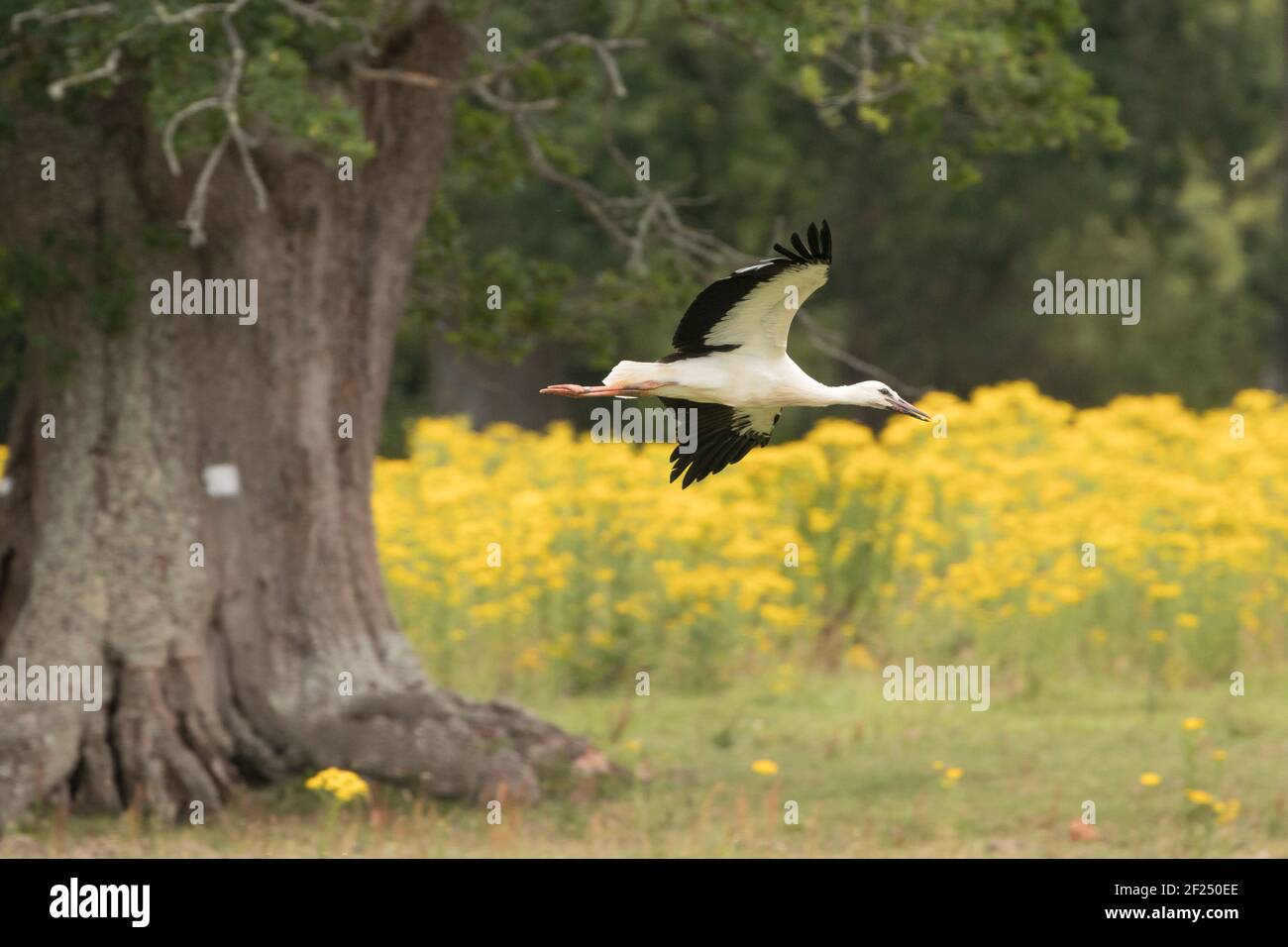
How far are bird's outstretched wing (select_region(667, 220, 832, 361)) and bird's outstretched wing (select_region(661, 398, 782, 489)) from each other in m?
0.71

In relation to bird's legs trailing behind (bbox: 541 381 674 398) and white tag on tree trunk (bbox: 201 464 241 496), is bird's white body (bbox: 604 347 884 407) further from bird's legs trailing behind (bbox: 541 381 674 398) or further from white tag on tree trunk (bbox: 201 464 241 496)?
white tag on tree trunk (bbox: 201 464 241 496)

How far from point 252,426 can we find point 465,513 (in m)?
3.45

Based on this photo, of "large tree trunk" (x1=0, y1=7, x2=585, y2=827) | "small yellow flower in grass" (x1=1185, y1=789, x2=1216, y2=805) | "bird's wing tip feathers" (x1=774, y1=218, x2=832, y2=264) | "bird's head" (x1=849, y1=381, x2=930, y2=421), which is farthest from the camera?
"large tree trunk" (x1=0, y1=7, x2=585, y2=827)

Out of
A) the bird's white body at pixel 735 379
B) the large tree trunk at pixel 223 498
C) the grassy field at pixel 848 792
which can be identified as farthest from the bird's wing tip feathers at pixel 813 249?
the large tree trunk at pixel 223 498

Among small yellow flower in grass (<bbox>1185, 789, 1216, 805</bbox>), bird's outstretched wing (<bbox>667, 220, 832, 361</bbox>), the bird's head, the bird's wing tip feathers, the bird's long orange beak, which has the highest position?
the bird's wing tip feathers

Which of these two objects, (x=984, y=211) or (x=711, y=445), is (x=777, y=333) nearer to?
(x=711, y=445)

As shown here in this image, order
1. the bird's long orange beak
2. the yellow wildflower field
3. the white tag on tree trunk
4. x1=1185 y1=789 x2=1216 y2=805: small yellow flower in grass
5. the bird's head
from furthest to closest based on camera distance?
the yellow wildflower field → the white tag on tree trunk → x1=1185 y1=789 x2=1216 y2=805: small yellow flower in grass → the bird's head → the bird's long orange beak

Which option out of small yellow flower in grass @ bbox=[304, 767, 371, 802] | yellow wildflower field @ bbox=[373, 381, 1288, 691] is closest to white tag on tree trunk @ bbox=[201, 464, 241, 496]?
small yellow flower in grass @ bbox=[304, 767, 371, 802]

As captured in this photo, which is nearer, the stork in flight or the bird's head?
the stork in flight

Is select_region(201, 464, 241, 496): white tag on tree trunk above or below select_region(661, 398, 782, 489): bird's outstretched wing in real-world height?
above

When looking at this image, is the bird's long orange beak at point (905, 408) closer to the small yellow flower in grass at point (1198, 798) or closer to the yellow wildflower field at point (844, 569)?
the small yellow flower in grass at point (1198, 798)

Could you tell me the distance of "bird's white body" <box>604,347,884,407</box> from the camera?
615cm

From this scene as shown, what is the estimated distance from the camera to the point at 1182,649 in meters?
12.0
